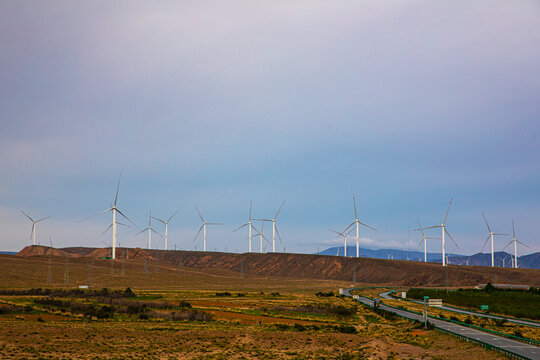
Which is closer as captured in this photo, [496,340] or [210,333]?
[496,340]

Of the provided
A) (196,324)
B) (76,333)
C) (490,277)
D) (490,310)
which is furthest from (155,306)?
(490,277)

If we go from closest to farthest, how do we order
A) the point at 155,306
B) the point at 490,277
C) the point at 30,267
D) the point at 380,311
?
the point at 380,311
the point at 155,306
the point at 30,267
the point at 490,277

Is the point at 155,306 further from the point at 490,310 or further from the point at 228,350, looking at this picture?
the point at 490,310

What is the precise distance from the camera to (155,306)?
283ft

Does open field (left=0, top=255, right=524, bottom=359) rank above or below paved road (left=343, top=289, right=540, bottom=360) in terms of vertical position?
below

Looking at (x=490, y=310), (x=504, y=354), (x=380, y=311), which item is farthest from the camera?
(x=490, y=310)

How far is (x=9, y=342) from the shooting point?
47719mm

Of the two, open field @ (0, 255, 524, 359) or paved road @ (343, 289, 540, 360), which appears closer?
paved road @ (343, 289, 540, 360)

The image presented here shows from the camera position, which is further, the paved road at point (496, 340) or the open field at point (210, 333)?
the open field at point (210, 333)

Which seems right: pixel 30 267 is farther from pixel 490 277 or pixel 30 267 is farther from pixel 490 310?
pixel 490 277

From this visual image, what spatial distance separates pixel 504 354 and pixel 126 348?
30.0 m

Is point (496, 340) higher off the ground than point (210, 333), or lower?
higher

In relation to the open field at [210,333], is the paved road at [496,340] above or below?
above

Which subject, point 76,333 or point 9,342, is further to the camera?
point 76,333
